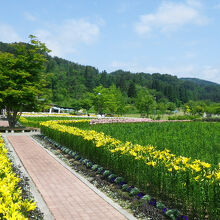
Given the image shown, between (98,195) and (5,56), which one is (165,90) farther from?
(98,195)

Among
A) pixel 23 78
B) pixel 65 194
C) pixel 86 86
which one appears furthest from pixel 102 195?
pixel 86 86

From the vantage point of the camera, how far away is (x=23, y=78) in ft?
61.0

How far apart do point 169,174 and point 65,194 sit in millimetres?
2359

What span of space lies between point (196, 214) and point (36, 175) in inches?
178

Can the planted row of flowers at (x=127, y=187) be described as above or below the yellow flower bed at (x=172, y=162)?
below

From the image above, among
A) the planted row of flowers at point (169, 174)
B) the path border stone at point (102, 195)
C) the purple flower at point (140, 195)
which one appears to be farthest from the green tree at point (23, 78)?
the purple flower at point (140, 195)

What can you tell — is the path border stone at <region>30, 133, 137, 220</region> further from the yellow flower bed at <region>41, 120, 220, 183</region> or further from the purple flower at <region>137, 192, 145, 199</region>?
the yellow flower bed at <region>41, 120, 220, 183</region>

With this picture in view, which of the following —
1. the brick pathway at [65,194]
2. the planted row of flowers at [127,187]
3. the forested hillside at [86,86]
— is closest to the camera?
the planted row of flowers at [127,187]

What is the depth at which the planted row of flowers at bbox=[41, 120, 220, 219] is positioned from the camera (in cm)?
379

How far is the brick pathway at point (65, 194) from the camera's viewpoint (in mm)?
4458

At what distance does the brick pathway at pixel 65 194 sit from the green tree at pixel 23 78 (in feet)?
34.0

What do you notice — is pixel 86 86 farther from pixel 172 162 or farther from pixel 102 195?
pixel 172 162

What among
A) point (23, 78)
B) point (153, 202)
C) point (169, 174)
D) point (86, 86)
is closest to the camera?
point (169, 174)

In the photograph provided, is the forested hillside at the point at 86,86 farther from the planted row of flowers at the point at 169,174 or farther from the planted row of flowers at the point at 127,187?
Answer: the planted row of flowers at the point at 169,174
